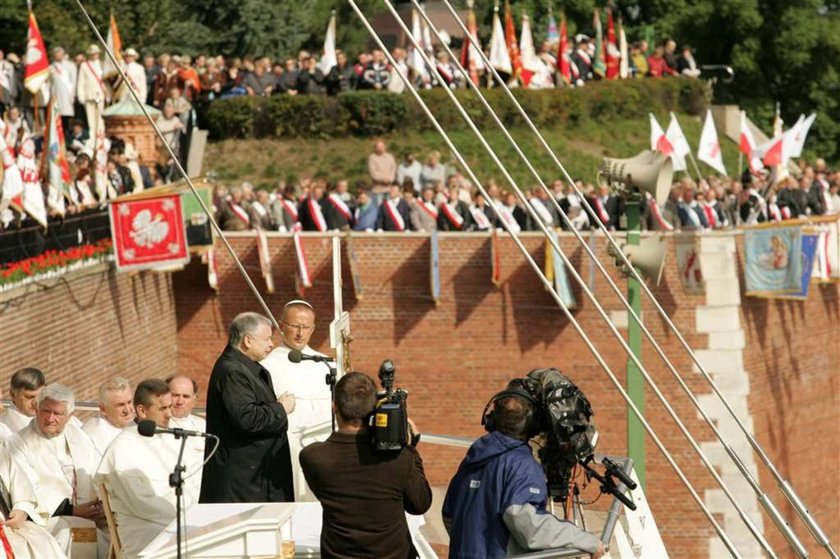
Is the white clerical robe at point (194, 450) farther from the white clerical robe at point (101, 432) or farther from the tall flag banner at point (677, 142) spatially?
the tall flag banner at point (677, 142)

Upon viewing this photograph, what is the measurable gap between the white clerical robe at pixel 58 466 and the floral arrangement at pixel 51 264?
30.4 feet

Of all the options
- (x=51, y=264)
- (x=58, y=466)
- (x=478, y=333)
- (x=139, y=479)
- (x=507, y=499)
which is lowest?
(x=478, y=333)

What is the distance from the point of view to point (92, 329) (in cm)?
2394

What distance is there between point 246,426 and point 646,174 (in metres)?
6.83

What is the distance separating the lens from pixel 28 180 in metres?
20.6

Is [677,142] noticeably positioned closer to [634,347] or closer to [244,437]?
[634,347]

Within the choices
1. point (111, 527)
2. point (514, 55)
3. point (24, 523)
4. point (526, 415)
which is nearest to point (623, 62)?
point (514, 55)

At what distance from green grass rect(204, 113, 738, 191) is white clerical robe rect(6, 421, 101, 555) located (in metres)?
19.1

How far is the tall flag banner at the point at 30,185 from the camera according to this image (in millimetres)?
20562

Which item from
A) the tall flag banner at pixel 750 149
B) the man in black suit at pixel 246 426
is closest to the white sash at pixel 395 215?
the tall flag banner at pixel 750 149

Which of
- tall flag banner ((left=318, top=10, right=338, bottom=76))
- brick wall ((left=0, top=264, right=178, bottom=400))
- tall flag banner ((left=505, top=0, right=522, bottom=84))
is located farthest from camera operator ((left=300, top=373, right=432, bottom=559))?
tall flag banner ((left=505, top=0, right=522, bottom=84))

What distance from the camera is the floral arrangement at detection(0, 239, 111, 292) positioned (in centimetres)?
2094

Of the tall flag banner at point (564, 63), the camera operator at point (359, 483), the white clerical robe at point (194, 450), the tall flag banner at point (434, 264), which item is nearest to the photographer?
the camera operator at point (359, 483)

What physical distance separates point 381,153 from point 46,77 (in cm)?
678
